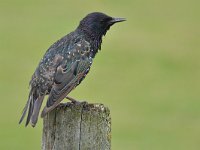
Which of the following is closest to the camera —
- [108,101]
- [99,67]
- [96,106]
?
[96,106]

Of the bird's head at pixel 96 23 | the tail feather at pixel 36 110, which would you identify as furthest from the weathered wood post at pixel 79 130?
the bird's head at pixel 96 23

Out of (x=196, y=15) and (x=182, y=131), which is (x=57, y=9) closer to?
(x=196, y=15)

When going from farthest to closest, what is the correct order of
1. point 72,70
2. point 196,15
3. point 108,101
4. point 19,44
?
point 196,15 < point 19,44 < point 108,101 < point 72,70

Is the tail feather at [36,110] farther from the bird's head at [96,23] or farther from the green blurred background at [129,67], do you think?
the green blurred background at [129,67]

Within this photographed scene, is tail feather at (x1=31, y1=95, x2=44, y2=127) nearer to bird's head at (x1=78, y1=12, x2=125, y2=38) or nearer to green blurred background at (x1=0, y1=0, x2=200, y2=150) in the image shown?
bird's head at (x1=78, y1=12, x2=125, y2=38)

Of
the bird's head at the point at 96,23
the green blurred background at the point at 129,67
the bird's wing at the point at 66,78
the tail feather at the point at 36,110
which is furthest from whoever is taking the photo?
the green blurred background at the point at 129,67

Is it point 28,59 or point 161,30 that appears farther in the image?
point 161,30

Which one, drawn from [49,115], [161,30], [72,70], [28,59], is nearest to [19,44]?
[28,59]
